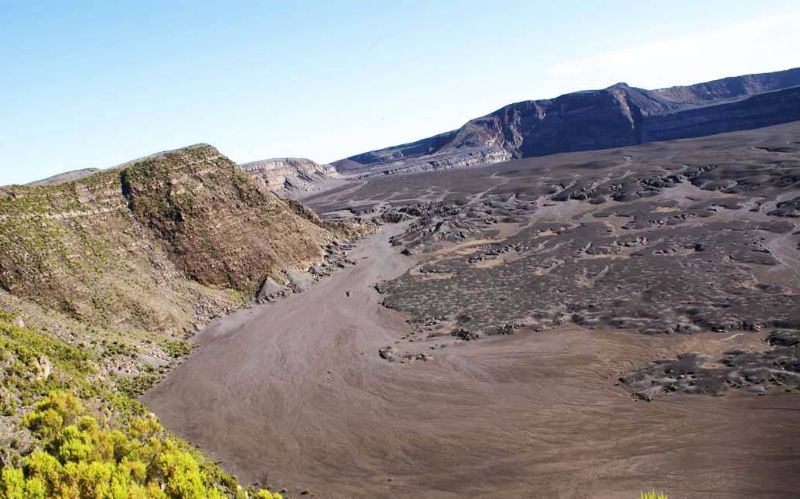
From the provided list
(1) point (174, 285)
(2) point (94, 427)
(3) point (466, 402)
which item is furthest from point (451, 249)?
(2) point (94, 427)

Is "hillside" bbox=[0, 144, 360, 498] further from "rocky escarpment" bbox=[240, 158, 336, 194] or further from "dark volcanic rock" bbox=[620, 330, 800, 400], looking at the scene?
"rocky escarpment" bbox=[240, 158, 336, 194]

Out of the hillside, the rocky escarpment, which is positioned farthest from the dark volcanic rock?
the rocky escarpment

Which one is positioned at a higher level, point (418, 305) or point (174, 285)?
point (174, 285)

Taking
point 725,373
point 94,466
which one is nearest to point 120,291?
point 94,466

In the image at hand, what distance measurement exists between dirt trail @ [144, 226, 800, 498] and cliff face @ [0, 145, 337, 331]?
686 cm

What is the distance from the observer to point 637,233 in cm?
6862

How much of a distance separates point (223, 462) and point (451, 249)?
1997 inches

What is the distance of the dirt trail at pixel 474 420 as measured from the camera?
76.1ft

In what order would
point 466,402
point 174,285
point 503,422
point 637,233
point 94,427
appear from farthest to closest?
1. point 637,233
2. point 174,285
3. point 466,402
4. point 503,422
5. point 94,427

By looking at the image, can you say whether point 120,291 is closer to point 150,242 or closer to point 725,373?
point 150,242

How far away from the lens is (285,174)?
183250 millimetres

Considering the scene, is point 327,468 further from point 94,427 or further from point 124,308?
point 124,308

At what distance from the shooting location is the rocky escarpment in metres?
172

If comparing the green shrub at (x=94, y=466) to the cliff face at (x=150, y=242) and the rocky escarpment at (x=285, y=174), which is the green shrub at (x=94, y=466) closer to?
the cliff face at (x=150, y=242)
